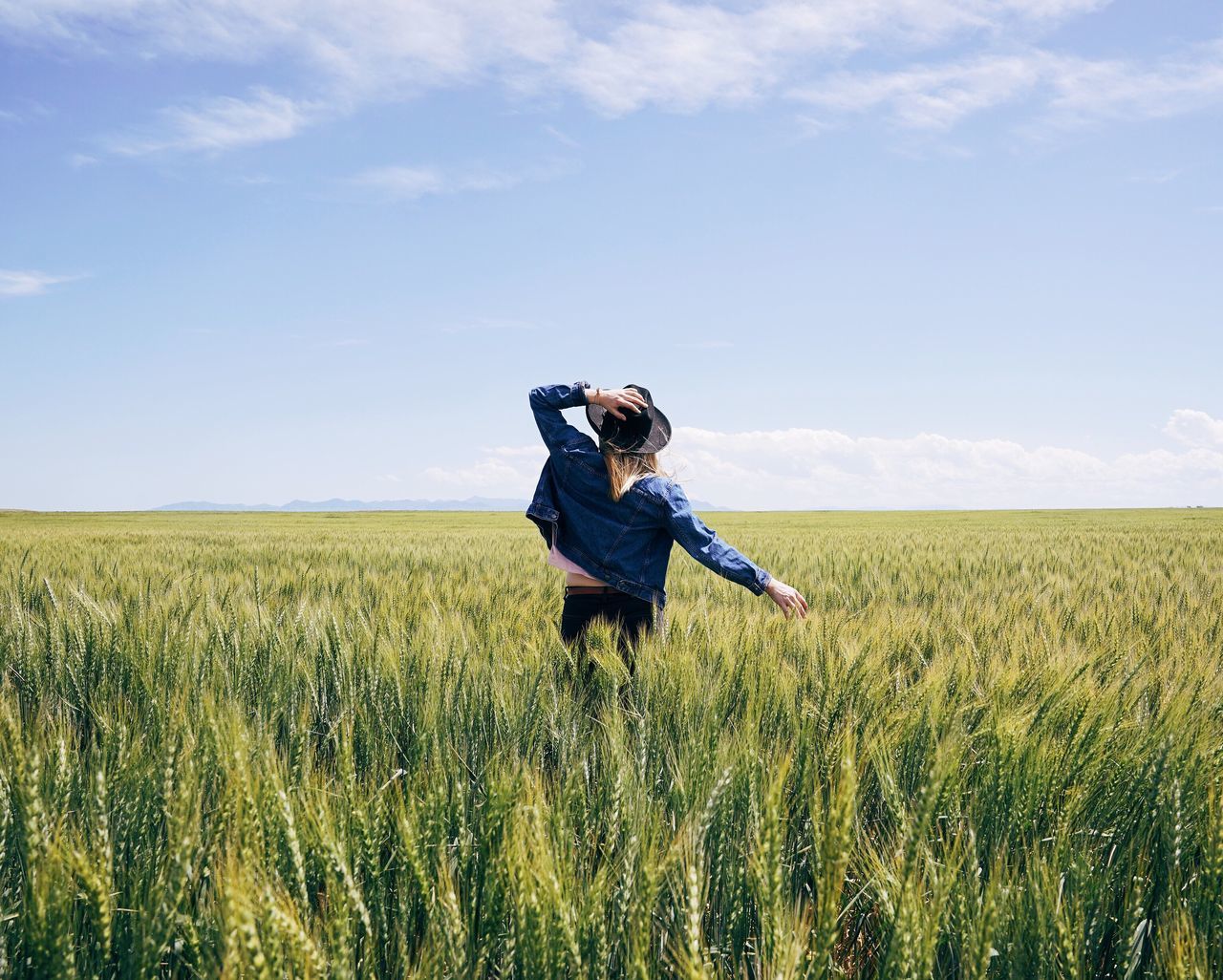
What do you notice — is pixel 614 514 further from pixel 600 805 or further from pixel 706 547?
pixel 600 805

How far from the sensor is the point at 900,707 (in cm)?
217

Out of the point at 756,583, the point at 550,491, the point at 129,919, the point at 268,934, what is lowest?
the point at 129,919

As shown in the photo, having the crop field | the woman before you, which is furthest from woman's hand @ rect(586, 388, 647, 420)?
the crop field

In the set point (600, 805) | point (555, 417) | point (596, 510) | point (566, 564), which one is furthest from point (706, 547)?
point (600, 805)

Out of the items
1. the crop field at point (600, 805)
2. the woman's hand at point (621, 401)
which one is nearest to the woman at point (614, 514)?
the woman's hand at point (621, 401)

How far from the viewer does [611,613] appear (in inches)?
125

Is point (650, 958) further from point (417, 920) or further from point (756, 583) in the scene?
point (756, 583)

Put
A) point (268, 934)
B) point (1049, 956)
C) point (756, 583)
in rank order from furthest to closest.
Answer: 1. point (756, 583)
2. point (1049, 956)
3. point (268, 934)

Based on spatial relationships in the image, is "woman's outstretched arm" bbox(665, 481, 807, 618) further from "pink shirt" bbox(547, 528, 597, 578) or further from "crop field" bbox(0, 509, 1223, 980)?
"pink shirt" bbox(547, 528, 597, 578)

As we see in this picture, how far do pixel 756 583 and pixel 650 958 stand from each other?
1.68 meters

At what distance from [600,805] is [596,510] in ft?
5.55

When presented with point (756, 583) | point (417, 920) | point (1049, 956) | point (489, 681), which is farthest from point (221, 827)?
point (756, 583)

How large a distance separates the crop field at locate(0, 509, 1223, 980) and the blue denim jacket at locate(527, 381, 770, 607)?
1.01ft

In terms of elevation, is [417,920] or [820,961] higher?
[820,961]
